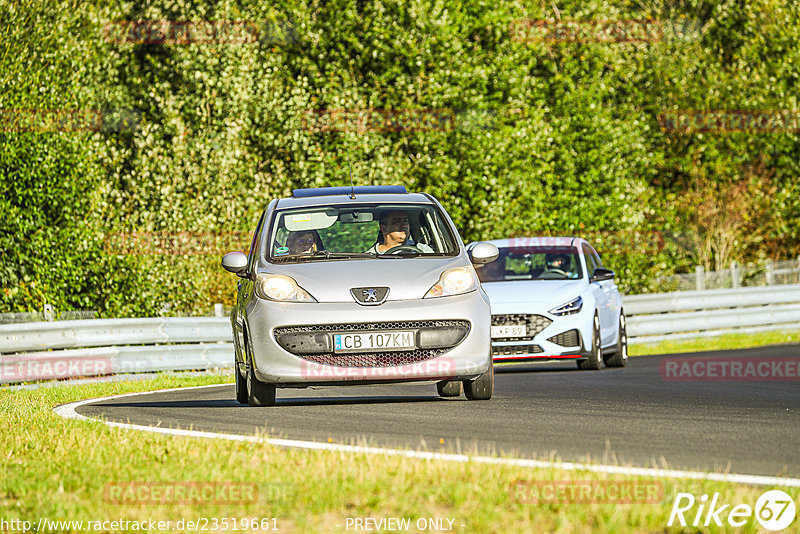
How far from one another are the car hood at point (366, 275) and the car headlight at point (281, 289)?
0.04 metres

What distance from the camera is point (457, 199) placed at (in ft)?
103

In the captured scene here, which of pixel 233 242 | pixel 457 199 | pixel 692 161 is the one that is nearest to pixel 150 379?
Result: pixel 233 242

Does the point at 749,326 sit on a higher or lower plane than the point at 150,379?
Result: lower

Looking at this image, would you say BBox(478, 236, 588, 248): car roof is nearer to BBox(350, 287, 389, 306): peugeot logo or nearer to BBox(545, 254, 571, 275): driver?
BBox(545, 254, 571, 275): driver

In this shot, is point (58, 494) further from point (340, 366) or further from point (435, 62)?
point (435, 62)

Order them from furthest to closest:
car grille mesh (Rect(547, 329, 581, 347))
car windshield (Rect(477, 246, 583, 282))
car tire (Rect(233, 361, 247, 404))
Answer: car windshield (Rect(477, 246, 583, 282))
car grille mesh (Rect(547, 329, 581, 347))
car tire (Rect(233, 361, 247, 404))

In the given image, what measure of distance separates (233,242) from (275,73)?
6.43 m

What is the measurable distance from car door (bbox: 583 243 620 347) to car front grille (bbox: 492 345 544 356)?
122 centimetres

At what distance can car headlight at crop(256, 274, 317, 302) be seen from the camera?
32.6ft

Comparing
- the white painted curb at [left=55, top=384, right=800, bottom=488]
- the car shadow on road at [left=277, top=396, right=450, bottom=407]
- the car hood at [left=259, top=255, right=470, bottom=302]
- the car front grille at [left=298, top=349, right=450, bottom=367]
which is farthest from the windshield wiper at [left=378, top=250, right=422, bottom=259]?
the white painted curb at [left=55, top=384, right=800, bottom=488]

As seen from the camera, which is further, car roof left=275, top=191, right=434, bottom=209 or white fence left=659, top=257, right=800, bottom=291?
white fence left=659, top=257, right=800, bottom=291

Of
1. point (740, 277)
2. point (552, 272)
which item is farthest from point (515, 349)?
point (740, 277)

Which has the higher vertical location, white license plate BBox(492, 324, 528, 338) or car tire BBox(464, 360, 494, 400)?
car tire BBox(464, 360, 494, 400)

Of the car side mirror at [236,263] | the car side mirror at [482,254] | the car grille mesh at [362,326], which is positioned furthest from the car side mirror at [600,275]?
the car grille mesh at [362,326]
